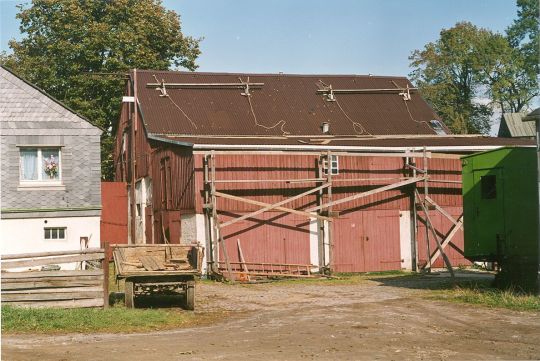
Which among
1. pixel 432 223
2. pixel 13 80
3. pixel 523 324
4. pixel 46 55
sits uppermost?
pixel 46 55

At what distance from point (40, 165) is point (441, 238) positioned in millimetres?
15270

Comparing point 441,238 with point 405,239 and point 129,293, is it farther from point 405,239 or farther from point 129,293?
point 129,293

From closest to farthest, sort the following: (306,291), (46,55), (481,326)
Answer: (481,326)
(306,291)
(46,55)

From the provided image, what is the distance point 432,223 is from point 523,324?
15.6m

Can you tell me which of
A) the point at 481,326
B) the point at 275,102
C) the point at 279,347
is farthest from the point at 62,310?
the point at 275,102

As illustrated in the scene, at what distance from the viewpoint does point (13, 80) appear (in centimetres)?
2931

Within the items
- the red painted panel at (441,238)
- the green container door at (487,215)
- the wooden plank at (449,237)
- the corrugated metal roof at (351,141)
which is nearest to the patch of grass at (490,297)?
the green container door at (487,215)

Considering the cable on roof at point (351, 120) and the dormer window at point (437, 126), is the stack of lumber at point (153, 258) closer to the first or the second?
the cable on roof at point (351, 120)

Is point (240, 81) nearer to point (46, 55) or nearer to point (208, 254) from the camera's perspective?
point (208, 254)

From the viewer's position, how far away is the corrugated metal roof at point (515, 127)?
60.0 m

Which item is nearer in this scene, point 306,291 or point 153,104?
point 306,291

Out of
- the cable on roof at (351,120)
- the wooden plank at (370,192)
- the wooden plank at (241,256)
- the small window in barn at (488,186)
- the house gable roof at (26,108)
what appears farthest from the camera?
the cable on roof at (351,120)

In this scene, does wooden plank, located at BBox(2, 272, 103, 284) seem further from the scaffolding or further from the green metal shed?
the green metal shed

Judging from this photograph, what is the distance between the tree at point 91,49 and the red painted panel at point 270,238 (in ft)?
72.1
